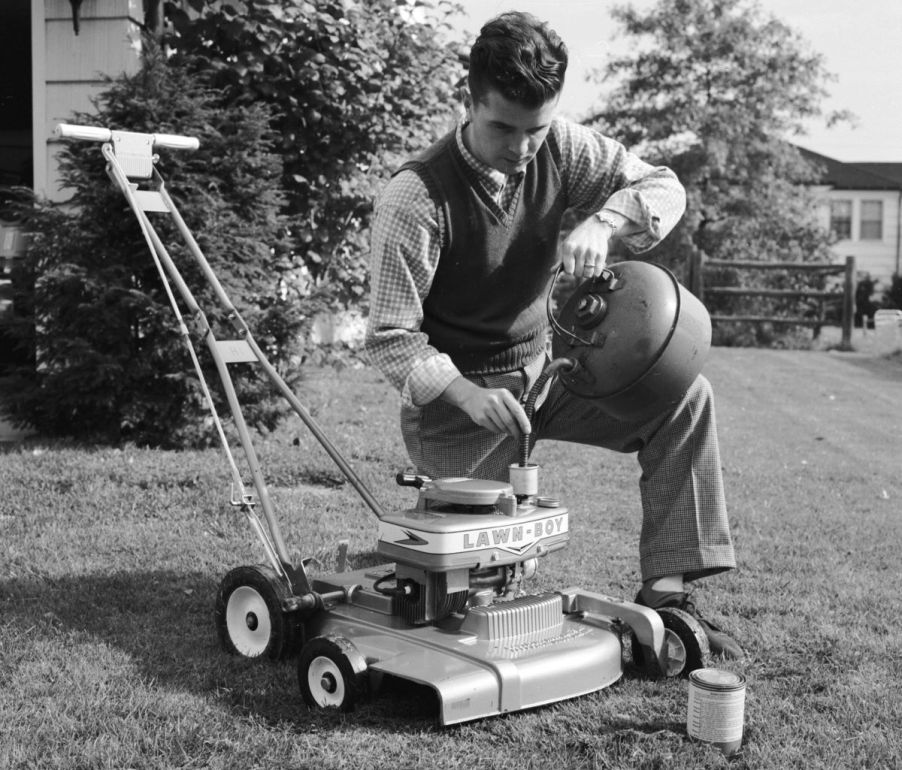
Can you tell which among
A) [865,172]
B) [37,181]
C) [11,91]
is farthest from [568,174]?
[865,172]

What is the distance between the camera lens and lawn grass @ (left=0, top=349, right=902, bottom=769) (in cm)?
244

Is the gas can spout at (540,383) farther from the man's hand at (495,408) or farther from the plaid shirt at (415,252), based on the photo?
the plaid shirt at (415,252)

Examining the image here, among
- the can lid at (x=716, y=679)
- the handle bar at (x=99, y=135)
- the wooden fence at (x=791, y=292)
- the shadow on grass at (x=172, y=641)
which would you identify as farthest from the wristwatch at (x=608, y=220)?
the wooden fence at (x=791, y=292)

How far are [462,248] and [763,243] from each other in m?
20.4

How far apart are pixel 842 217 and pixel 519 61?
1480 inches

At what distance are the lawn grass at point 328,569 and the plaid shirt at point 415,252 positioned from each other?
803 millimetres

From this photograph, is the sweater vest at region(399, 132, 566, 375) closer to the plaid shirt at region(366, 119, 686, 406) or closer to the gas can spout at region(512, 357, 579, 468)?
the plaid shirt at region(366, 119, 686, 406)

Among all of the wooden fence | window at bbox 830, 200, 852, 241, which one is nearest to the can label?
the wooden fence

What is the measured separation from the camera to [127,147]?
375 centimetres

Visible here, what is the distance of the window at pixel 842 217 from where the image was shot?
3738cm

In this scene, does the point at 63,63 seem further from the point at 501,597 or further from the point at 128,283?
the point at 501,597

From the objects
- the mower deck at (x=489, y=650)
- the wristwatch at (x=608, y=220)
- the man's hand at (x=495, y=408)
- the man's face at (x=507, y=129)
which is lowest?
the mower deck at (x=489, y=650)

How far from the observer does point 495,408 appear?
2.70m

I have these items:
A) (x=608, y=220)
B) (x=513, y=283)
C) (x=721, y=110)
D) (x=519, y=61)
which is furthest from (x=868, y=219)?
(x=519, y=61)
